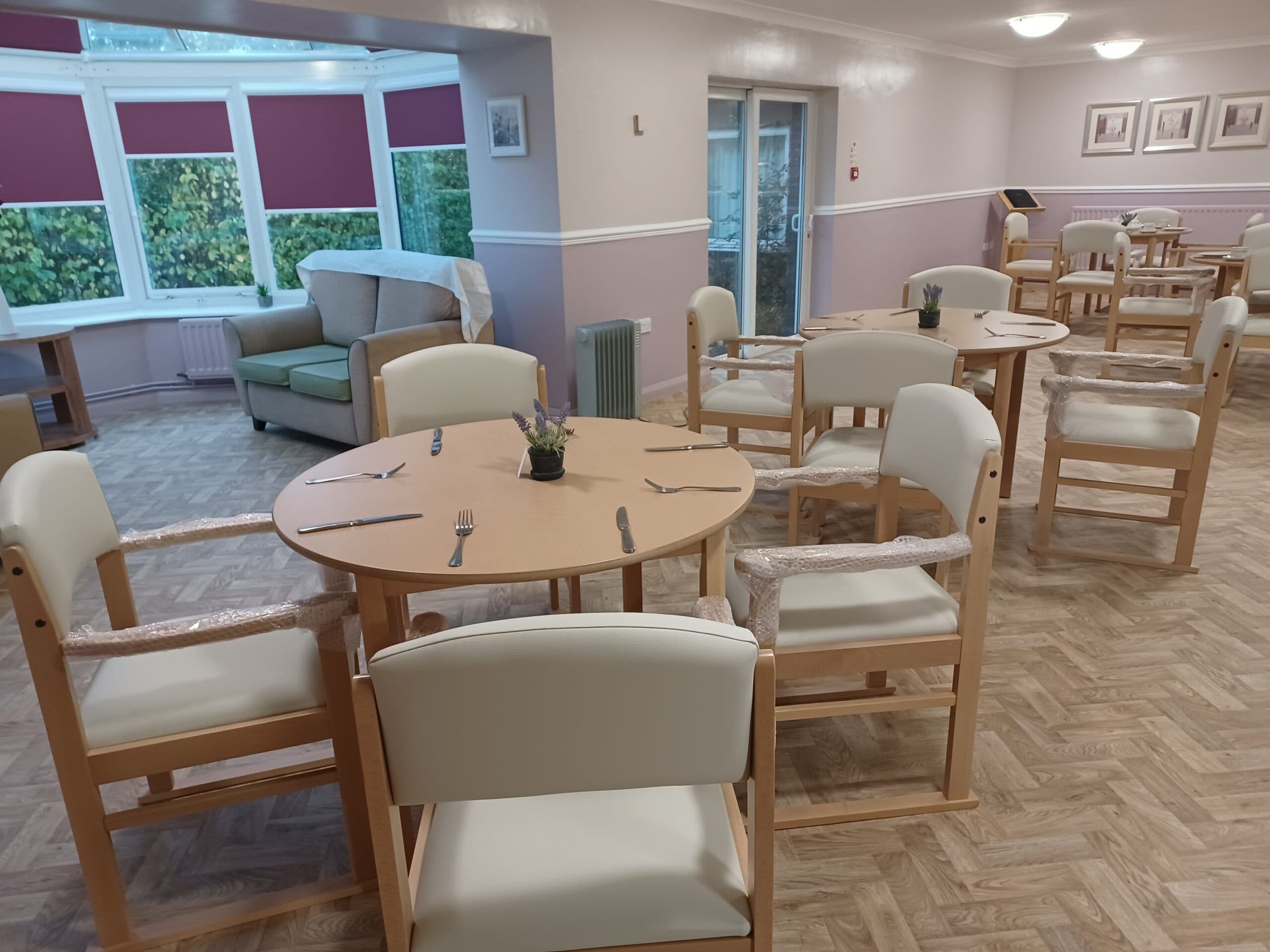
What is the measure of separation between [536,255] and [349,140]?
255cm

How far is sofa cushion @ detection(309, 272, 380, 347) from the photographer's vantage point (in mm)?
5207

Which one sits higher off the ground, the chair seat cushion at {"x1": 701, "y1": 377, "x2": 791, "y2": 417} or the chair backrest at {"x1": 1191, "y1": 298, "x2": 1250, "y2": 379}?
the chair backrest at {"x1": 1191, "y1": 298, "x2": 1250, "y2": 379}

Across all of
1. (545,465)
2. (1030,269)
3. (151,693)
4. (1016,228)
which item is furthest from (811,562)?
(1016,228)

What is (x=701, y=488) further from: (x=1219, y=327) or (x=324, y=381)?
(x=324, y=381)

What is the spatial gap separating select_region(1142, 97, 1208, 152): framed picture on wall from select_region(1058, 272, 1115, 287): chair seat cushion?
9.40ft

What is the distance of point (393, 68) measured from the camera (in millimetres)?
→ 6156

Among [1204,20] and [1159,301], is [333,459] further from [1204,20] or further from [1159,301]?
[1204,20]

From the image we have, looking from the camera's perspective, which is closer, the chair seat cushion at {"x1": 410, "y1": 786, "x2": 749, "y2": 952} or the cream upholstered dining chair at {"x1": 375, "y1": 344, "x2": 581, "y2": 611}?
the chair seat cushion at {"x1": 410, "y1": 786, "x2": 749, "y2": 952}

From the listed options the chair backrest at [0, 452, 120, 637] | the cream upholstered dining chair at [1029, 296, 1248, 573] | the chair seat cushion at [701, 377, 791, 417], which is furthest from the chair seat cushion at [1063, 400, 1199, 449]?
the chair backrest at [0, 452, 120, 637]

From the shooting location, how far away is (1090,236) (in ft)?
22.7

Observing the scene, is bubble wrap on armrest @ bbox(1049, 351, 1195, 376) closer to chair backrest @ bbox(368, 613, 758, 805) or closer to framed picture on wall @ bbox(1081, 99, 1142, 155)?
chair backrest @ bbox(368, 613, 758, 805)

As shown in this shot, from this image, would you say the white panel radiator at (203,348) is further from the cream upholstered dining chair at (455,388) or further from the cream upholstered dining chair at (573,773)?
the cream upholstered dining chair at (573,773)

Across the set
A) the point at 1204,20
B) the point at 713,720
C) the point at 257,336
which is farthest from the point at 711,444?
the point at 1204,20

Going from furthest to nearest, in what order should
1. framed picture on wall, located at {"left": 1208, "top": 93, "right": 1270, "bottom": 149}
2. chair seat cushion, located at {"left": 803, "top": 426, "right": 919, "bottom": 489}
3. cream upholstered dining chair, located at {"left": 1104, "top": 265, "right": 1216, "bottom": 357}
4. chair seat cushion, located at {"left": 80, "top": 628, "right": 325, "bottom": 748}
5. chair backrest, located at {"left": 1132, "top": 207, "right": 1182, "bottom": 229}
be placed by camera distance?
framed picture on wall, located at {"left": 1208, "top": 93, "right": 1270, "bottom": 149} < chair backrest, located at {"left": 1132, "top": 207, "right": 1182, "bottom": 229} < cream upholstered dining chair, located at {"left": 1104, "top": 265, "right": 1216, "bottom": 357} < chair seat cushion, located at {"left": 803, "top": 426, "right": 919, "bottom": 489} < chair seat cushion, located at {"left": 80, "top": 628, "right": 325, "bottom": 748}
